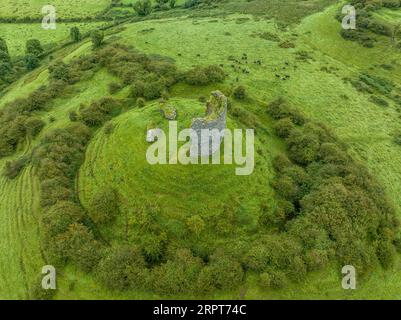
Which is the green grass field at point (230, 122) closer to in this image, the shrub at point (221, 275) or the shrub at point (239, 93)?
the shrub at point (221, 275)

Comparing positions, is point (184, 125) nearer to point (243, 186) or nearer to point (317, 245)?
point (243, 186)

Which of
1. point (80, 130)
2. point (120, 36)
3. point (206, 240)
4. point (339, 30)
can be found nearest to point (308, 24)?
Result: point (339, 30)

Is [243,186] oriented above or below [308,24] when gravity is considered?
below

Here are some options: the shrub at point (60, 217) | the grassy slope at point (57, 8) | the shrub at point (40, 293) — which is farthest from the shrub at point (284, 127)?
the grassy slope at point (57, 8)

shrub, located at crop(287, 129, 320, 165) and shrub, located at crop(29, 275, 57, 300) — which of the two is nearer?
shrub, located at crop(29, 275, 57, 300)

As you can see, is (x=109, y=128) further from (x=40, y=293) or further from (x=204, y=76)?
(x=40, y=293)

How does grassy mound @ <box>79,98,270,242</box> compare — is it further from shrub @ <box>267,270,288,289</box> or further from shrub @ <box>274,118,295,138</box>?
shrub @ <box>274,118,295,138</box>

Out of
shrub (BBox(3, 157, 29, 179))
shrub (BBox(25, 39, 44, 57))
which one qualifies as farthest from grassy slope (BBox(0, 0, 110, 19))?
shrub (BBox(3, 157, 29, 179))

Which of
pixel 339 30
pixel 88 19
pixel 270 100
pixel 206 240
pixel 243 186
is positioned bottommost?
pixel 206 240
